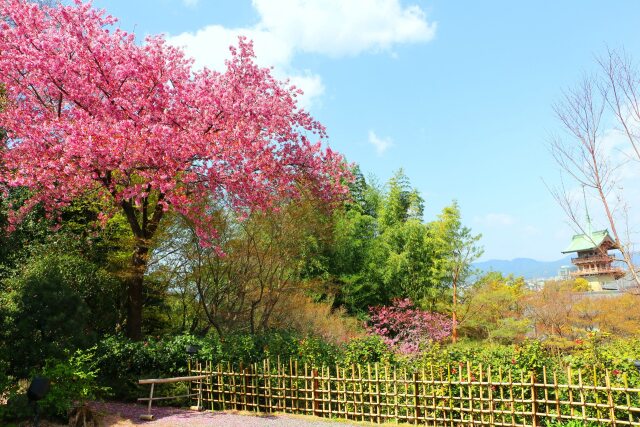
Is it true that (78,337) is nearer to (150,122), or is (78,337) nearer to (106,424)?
(106,424)

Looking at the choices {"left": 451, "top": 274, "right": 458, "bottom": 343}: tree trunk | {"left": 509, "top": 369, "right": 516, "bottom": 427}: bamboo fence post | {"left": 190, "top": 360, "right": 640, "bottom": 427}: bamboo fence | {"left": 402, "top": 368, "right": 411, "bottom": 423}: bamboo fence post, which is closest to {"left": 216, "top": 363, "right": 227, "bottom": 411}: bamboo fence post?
{"left": 190, "top": 360, "right": 640, "bottom": 427}: bamboo fence

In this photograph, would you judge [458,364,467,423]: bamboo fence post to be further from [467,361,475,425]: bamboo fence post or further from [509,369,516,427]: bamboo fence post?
[509,369,516,427]: bamboo fence post

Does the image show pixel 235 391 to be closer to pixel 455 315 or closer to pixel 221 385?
pixel 221 385

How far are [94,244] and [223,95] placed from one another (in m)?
5.17

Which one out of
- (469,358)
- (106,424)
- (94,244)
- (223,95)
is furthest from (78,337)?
(469,358)

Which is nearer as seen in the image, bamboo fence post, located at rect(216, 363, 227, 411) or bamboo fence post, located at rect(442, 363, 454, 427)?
bamboo fence post, located at rect(442, 363, 454, 427)

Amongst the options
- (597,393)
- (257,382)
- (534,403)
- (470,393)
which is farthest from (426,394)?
(257,382)

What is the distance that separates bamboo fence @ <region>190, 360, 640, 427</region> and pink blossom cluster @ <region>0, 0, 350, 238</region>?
3390mm

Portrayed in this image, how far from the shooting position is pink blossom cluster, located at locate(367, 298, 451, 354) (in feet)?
63.5

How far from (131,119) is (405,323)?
13.5 m

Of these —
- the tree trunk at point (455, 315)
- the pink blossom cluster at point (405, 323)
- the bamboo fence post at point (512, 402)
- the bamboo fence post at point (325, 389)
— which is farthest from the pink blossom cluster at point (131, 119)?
the tree trunk at point (455, 315)

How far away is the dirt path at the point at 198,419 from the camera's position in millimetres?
7566

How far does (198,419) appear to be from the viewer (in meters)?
8.09

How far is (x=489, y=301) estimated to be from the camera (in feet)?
70.9
